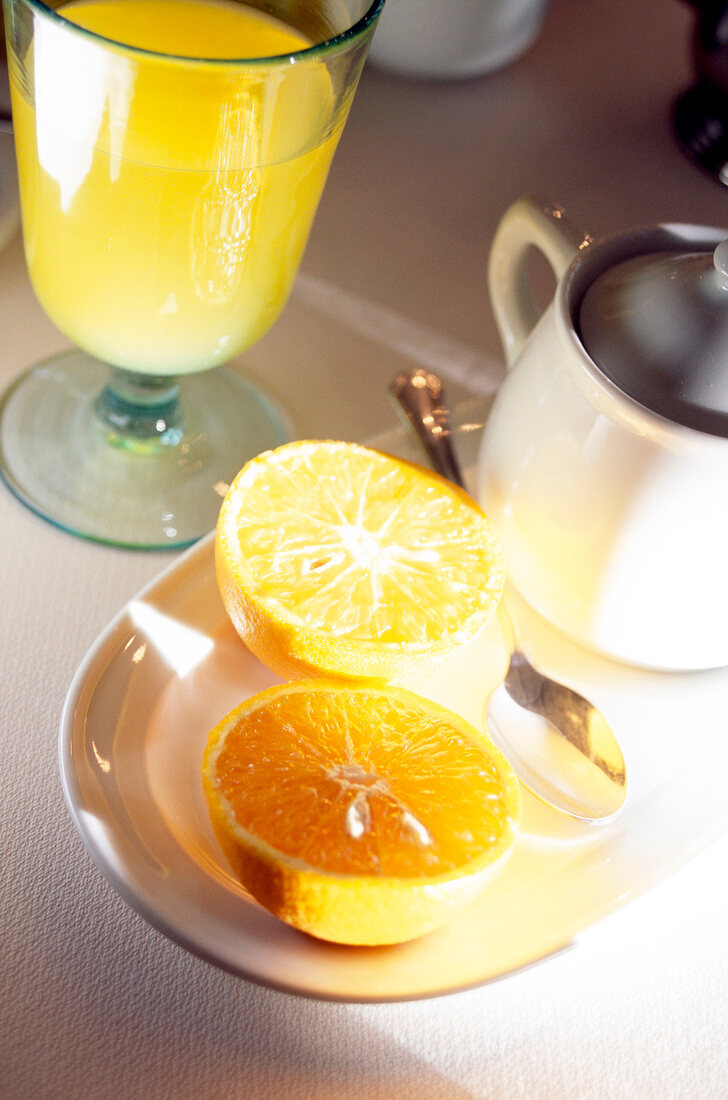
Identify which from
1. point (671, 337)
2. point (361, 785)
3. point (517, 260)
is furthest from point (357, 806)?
point (517, 260)

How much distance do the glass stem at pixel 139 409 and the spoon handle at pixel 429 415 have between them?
0.15 meters

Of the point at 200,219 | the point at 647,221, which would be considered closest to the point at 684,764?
the point at 200,219

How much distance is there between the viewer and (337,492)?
0.56 metres

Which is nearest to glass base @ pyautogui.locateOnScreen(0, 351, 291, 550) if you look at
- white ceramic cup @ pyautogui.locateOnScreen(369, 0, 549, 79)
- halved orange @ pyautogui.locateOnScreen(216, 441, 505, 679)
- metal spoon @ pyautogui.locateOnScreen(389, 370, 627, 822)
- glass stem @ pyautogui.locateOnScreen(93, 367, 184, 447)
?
glass stem @ pyautogui.locateOnScreen(93, 367, 184, 447)

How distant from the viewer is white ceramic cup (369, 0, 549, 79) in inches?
37.0

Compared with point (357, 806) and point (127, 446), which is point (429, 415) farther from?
point (357, 806)

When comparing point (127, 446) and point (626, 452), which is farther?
point (127, 446)

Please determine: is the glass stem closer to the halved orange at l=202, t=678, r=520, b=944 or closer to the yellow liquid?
the yellow liquid

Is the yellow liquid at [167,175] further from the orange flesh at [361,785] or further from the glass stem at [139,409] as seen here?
the orange flesh at [361,785]

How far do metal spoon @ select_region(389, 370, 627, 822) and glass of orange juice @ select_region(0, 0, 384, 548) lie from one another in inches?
8.6

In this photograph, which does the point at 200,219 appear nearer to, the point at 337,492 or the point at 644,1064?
the point at 337,492

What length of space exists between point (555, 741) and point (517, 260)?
302 mm

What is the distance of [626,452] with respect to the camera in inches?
19.3

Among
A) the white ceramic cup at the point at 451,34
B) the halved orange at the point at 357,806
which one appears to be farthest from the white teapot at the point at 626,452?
the white ceramic cup at the point at 451,34
